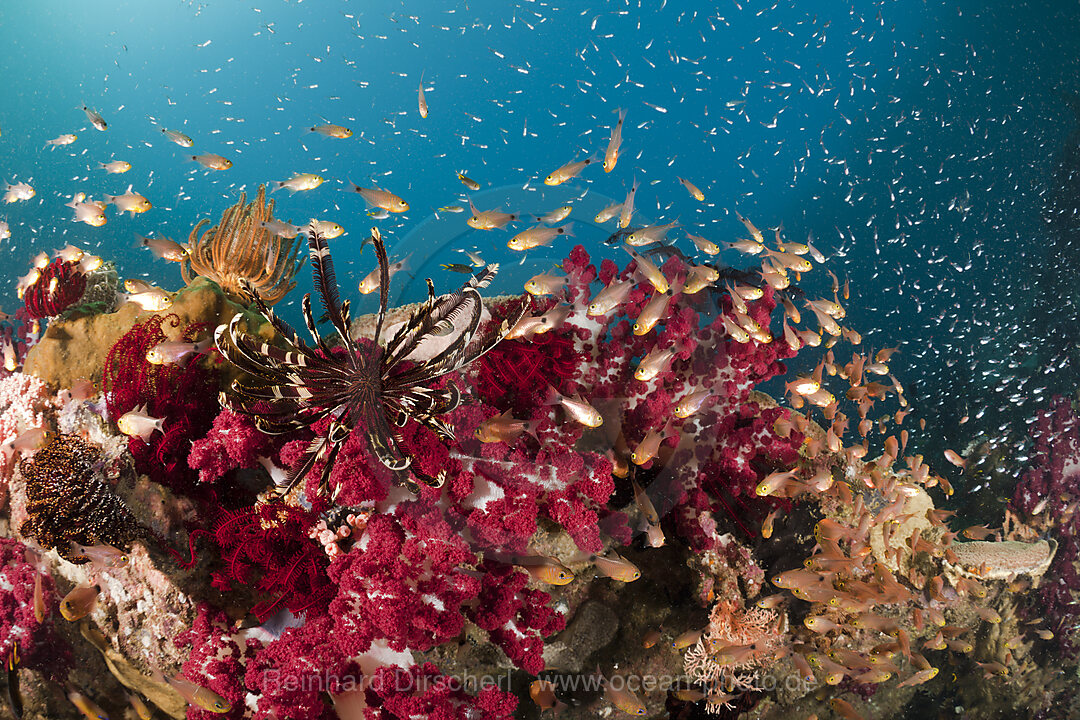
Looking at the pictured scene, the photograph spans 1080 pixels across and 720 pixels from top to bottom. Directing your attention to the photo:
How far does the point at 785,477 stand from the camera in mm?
3613

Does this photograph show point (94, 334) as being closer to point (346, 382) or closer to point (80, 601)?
point (80, 601)

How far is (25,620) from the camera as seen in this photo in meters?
3.53

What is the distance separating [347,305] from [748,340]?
2.81 meters

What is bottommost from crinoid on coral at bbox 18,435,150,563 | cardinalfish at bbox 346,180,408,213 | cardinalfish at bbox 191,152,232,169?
crinoid on coral at bbox 18,435,150,563

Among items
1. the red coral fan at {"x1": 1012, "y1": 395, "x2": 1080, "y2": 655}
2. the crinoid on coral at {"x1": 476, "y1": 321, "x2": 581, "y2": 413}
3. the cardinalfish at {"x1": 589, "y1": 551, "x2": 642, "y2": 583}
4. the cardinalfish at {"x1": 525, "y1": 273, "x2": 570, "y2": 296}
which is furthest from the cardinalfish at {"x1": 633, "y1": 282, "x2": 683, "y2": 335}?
the red coral fan at {"x1": 1012, "y1": 395, "x2": 1080, "y2": 655}

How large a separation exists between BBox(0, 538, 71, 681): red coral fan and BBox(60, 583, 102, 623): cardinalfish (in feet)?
1.89

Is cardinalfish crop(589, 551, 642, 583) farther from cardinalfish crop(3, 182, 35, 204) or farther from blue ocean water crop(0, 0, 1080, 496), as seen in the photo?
blue ocean water crop(0, 0, 1080, 496)

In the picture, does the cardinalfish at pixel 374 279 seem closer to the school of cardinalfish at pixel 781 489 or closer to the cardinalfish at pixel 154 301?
the school of cardinalfish at pixel 781 489

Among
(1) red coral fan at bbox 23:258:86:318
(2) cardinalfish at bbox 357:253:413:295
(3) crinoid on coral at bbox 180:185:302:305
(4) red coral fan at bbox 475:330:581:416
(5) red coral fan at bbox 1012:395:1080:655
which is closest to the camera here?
(4) red coral fan at bbox 475:330:581:416

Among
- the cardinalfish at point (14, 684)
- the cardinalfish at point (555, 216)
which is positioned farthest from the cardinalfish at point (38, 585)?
the cardinalfish at point (555, 216)

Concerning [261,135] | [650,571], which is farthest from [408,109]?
[650,571]

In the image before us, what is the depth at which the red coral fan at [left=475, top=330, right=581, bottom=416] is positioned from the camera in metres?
3.30

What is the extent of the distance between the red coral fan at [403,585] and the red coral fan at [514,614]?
0.47 ft

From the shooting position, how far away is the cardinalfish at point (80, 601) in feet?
10.3
